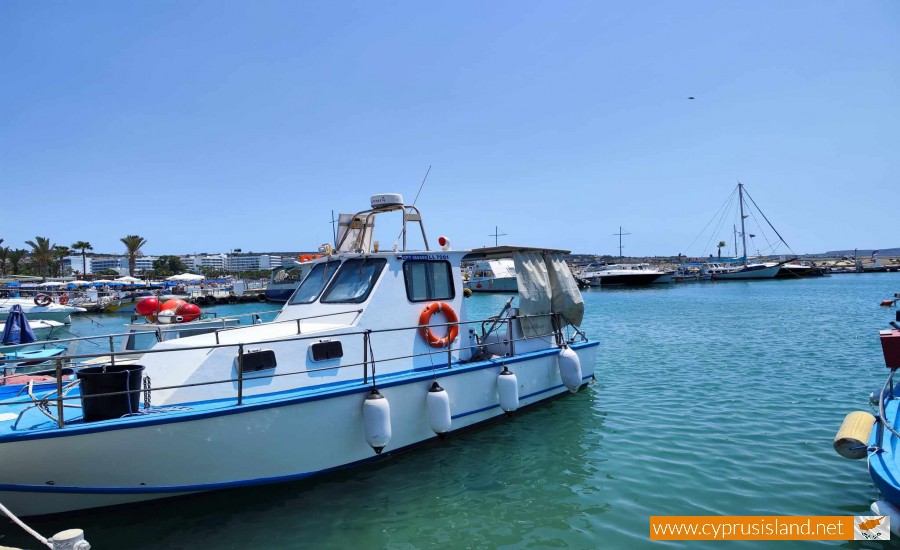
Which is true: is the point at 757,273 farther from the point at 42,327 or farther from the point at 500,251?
the point at 42,327

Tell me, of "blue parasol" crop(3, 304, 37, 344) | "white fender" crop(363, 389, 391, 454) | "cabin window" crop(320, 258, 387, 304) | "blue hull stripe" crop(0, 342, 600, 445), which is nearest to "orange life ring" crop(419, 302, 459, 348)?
"blue hull stripe" crop(0, 342, 600, 445)

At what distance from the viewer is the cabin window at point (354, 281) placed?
8398 millimetres

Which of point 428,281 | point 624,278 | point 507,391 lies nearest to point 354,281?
point 428,281

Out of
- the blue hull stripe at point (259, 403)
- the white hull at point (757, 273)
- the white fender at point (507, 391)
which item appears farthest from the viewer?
the white hull at point (757, 273)

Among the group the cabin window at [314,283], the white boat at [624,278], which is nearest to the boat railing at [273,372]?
the cabin window at [314,283]

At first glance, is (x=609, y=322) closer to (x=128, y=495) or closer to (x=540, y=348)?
(x=540, y=348)

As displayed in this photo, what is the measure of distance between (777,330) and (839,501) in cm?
1701

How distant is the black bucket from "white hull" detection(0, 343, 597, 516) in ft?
0.96

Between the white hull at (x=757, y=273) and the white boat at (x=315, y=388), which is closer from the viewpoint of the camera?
the white boat at (x=315, y=388)

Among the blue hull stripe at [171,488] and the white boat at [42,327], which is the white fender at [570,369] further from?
the white boat at [42,327]

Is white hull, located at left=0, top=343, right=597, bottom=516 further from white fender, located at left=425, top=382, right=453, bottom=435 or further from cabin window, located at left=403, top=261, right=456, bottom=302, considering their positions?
cabin window, located at left=403, top=261, right=456, bottom=302

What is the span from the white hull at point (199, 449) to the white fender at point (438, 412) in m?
0.23

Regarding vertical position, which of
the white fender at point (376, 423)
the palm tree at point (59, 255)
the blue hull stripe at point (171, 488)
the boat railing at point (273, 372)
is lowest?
the blue hull stripe at point (171, 488)

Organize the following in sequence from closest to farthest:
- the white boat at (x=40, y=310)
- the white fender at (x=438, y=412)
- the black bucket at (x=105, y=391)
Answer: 1. the black bucket at (x=105, y=391)
2. the white fender at (x=438, y=412)
3. the white boat at (x=40, y=310)
